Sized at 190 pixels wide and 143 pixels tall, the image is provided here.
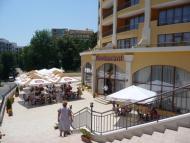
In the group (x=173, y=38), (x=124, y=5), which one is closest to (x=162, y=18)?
(x=173, y=38)

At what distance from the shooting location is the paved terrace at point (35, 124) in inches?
582

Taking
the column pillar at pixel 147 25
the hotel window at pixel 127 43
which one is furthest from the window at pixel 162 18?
the hotel window at pixel 127 43

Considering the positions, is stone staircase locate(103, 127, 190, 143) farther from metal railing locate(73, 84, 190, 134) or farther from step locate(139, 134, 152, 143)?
metal railing locate(73, 84, 190, 134)

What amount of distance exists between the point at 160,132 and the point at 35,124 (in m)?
11.2

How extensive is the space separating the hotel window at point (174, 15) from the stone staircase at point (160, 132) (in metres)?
16.6

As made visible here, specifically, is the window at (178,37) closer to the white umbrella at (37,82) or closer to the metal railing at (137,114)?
the metal railing at (137,114)

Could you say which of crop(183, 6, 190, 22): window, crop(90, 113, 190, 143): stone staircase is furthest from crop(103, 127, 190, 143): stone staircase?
crop(183, 6, 190, 22): window

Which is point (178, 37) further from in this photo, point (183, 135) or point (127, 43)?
point (183, 135)

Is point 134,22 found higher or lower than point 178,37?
higher

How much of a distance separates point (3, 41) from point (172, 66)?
19218 centimetres

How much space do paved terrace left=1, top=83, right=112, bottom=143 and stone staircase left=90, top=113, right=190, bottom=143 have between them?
2.82 metres

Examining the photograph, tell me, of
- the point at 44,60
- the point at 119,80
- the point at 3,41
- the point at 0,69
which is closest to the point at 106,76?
the point at 119,80

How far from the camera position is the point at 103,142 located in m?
12.9

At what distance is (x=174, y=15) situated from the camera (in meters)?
26.3
